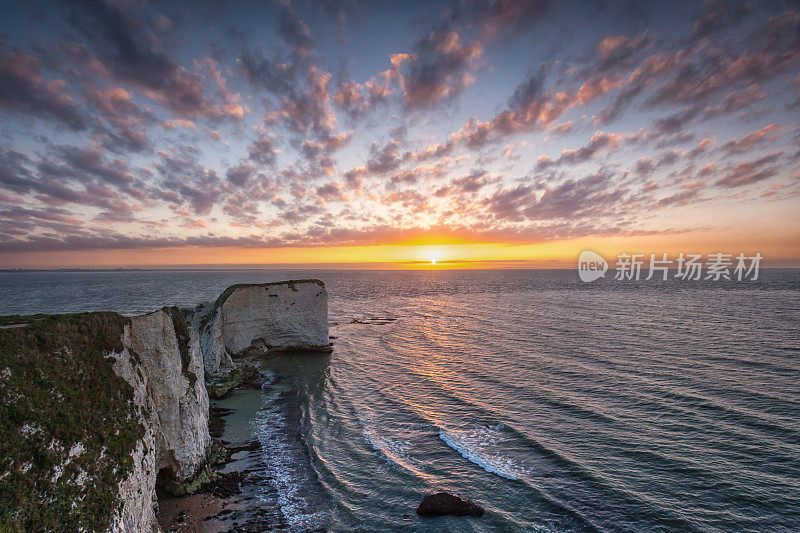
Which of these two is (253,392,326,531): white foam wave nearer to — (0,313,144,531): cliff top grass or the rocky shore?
the rocky shore

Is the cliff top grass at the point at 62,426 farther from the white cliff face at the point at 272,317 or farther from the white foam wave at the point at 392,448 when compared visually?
the white cliff face at the point at 272,317

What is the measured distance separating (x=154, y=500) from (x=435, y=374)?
2298 cm

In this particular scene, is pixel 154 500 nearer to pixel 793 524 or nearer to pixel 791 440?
pixel 793 524

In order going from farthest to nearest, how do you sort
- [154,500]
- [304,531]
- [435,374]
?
[435,374] → [304,531] → [154,500]

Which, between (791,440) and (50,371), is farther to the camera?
(791,440)

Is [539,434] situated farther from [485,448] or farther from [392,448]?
[392,448]

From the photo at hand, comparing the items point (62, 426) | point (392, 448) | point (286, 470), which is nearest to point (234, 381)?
point (286, 470)

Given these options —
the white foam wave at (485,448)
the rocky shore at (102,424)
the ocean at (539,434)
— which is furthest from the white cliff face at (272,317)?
the white foam wave at (485,448)

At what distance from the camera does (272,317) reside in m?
38.9

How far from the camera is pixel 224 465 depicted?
17938 millimetres

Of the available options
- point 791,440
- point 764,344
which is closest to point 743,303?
point 764,344

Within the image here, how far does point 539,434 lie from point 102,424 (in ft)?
64.4

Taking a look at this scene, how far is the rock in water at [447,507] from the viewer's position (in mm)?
14258

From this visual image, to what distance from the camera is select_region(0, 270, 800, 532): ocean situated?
14.3 meters
